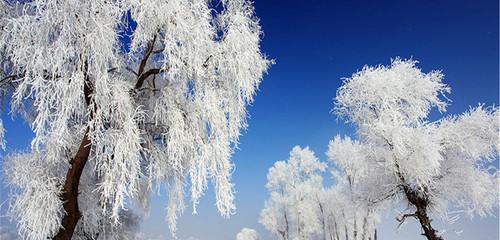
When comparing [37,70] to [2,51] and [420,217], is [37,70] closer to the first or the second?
[2,51]

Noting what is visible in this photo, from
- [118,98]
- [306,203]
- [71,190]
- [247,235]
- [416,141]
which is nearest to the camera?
[118,98]

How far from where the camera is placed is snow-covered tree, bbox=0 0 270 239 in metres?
7.53

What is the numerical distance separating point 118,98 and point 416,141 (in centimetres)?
986

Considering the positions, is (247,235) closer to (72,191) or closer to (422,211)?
(422,211)

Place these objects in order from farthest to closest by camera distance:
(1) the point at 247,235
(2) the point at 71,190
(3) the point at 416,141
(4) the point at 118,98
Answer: (1) the point at 247,235
(3) the point at 416,141
(2) the point at 71,190
(4) the point at 118,98

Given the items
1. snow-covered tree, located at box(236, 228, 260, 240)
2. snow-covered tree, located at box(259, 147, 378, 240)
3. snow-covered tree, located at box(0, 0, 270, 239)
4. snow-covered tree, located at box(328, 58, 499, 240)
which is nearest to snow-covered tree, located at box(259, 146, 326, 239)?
snow-covered tree, located at box(259, 147, 378, 240)

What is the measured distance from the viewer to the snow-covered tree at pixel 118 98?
753 centimetres

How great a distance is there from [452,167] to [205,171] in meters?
10.4

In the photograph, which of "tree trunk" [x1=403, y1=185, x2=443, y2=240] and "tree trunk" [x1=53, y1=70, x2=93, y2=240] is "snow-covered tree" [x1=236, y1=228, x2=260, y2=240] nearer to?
"tree trunk" [x1=403, y1=185, x2=443, y2=240]

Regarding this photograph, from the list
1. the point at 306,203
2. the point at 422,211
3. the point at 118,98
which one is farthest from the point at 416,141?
the point at 306,203

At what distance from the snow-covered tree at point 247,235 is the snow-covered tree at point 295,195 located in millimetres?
9166

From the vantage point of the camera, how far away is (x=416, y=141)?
43.8 ft

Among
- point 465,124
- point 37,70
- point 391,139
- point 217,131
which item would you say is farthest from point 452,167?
point 37,70

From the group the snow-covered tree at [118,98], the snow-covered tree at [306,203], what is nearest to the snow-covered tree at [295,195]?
the snow-covered tree at [306,203]
